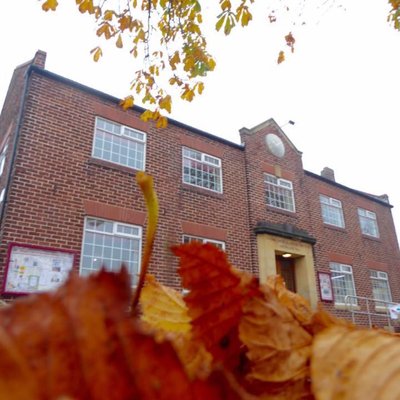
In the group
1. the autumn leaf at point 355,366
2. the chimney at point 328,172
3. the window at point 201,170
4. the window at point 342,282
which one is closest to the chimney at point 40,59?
the window at point 201,170

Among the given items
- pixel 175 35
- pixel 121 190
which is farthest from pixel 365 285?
pixel 175 35

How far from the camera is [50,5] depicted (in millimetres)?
4055

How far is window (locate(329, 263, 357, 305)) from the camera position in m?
13.2

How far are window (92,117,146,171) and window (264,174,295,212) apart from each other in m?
4.81

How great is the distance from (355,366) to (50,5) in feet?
15.7

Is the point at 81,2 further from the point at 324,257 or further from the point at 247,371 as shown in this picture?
the point at 324,257

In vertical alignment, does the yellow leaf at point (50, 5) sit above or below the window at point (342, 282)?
above

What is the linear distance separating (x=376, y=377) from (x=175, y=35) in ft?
19.7

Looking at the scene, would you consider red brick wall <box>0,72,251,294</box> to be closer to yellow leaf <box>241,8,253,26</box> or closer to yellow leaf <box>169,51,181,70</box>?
yellow leaf <box>169,51,181,70</box>

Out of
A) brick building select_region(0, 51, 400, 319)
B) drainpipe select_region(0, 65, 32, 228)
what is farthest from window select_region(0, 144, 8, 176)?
drainpipe select_region(0, 65, 32, 228)

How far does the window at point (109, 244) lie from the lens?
317 inches

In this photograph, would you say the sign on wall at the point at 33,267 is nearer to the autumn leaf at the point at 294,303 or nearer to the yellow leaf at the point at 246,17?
the yellow leaf at the point at 246,17

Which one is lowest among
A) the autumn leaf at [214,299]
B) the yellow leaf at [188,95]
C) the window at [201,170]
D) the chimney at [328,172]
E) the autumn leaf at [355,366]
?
the autumn leaf at [355,366]

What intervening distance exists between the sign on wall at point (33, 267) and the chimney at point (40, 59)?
15.0ft
